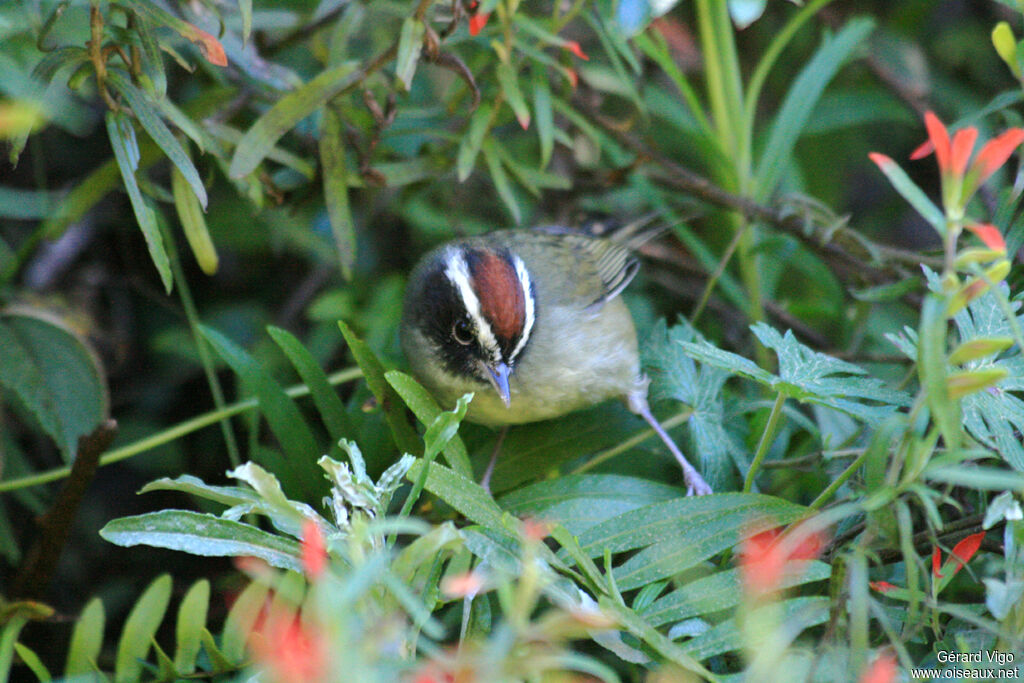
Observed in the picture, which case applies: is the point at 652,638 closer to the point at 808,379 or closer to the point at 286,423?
the point at 808,379

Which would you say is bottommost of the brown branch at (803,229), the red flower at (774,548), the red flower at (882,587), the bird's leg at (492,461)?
the bird's leg at (492,461)

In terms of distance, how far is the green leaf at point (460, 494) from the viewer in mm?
1756

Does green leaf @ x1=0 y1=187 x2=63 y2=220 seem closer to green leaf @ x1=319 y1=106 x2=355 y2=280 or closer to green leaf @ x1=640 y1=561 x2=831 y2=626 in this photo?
green leaf @ x1=319 y1=106 x2=355 y2=280

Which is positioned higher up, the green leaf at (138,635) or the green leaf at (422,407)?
the green leaf at (422,407)

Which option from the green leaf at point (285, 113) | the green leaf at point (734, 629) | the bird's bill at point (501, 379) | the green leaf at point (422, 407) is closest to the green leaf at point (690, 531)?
the green leaf at point (734, 629)

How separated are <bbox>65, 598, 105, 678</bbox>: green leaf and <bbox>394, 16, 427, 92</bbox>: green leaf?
1.43 metres

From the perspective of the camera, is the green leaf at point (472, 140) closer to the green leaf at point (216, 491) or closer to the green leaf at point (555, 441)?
the green leaf at point (555, 441)

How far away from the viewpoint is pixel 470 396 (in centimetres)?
176

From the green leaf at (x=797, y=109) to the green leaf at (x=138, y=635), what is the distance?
7.55 ft

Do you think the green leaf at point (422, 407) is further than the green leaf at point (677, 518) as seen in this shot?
Yes

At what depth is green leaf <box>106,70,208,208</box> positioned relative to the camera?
2.01 m

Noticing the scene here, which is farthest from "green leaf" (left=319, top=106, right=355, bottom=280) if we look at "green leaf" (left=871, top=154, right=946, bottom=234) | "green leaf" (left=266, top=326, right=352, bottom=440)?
"green leaf" (left=871, top=154, right=946, bottom=234)

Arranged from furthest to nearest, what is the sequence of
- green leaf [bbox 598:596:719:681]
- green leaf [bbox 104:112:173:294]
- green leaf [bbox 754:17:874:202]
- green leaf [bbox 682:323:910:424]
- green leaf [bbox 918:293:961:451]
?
green leaf [bbox 754:17:874:202], green leaf [bbox 104:112:173:294], green leaf [bbox 682:323:910:424], green leaf [bbox 598:596:719:681], green leaf [bbox 918:293:961:451]

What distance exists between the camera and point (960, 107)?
3.88m
